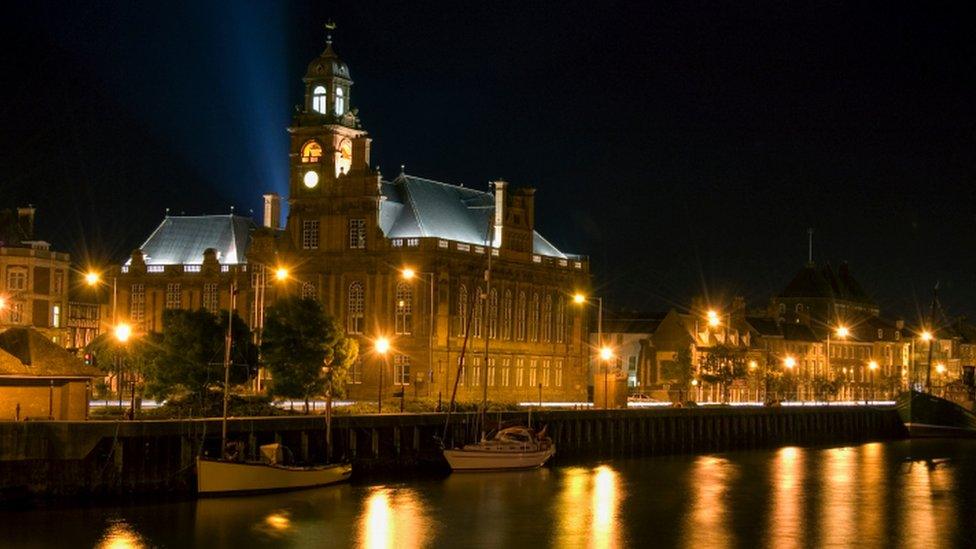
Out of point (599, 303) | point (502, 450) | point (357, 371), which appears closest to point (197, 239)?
point (357, 371)

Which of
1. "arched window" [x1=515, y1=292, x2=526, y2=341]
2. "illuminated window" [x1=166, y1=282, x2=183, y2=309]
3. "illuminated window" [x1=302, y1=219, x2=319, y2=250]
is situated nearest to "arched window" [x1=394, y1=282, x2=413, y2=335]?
"illuminated window" [x1=302, y1=219, x2=319, y2=250]

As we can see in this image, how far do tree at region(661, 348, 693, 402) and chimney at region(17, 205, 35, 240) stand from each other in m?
55.9

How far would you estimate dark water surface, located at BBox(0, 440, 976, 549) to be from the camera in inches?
2361

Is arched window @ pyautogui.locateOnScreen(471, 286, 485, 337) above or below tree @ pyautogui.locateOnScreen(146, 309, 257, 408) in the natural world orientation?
above

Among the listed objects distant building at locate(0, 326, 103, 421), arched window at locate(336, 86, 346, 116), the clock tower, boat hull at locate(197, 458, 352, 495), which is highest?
arched window at locate(336, 86, 346, 116)

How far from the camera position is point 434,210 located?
126 meters

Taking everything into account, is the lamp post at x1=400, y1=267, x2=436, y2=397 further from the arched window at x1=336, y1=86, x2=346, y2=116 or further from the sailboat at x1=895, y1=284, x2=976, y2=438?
the sailboat at x1=895, y1=284, x2=976, y2=438

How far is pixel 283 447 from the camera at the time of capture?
245 ft

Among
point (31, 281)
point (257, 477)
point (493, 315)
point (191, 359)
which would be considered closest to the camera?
point (257, 477)

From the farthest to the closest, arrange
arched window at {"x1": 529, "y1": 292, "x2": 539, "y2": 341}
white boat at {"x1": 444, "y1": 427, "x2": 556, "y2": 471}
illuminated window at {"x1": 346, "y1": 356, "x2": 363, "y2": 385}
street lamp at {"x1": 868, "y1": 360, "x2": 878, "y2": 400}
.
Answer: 1. street lamp at {"x1": 868, "y1": 360, "x2": 878, "y2": 400}
2. arched window at {"x1": 529, "y1": 292, "x2": 539, "y2": 341}
3. illuminated window at {"x1": 346, "y1": 356, "x2": 363, "y2": 385}
4. white boat at {"x1": 444, "y1": 427, "x2": 556, "y2": 471}

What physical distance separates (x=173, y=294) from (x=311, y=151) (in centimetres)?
1685

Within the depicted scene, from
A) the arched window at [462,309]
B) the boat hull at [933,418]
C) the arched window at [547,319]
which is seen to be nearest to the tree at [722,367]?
the boat hull at [933,418]

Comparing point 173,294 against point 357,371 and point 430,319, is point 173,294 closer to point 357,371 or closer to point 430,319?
point 357,371

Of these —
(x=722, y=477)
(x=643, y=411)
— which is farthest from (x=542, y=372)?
(x=722, y=477)
